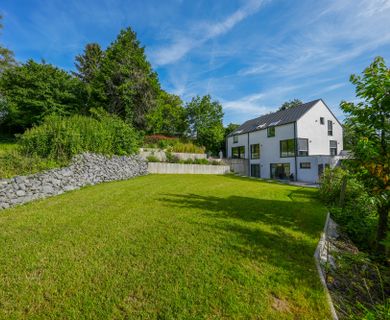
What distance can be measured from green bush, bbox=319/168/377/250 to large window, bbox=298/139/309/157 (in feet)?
37.7

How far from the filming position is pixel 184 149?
18.2 meters

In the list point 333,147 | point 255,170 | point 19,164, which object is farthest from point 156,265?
point 333,147

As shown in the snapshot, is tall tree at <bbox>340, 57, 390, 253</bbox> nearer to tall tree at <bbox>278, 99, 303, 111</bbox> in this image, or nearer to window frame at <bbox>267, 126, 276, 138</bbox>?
window frame at <bbox>267, 126, 276, 138</bbox>

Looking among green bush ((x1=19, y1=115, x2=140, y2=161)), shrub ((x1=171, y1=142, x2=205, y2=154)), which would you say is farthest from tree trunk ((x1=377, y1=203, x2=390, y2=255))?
shrub ((x1=171, y1=142, x2=205, y2=154))

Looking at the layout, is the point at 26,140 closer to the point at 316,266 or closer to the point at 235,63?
the point at 316,266

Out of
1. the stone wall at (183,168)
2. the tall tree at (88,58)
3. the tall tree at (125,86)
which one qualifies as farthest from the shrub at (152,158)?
the tall tree at (88,58)

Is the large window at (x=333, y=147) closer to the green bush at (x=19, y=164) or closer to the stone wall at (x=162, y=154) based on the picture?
the stone wall at (x=162, y=154)

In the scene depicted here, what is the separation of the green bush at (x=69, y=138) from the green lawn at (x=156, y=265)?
3.35m

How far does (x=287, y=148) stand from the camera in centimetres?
2012

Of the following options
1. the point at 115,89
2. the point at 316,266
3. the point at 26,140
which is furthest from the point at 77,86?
the point at 316,266

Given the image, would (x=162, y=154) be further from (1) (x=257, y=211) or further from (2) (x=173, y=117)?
(2) (x=173, y=117)

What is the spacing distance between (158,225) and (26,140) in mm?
7348

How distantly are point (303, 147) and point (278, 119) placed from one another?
14.8ft

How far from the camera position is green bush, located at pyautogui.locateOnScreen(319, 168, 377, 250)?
4.53 m
